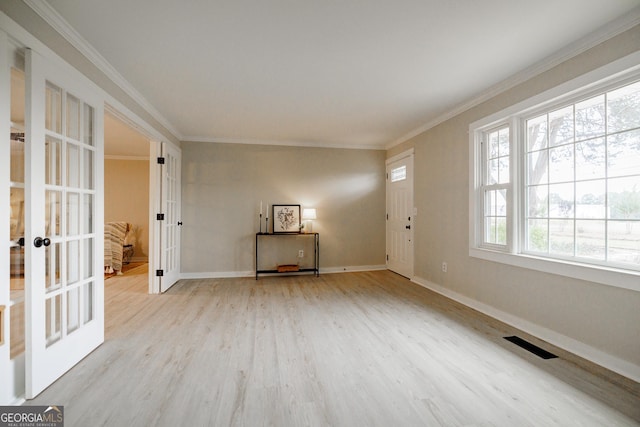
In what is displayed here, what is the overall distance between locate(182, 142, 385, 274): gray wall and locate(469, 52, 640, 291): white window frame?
2287mm

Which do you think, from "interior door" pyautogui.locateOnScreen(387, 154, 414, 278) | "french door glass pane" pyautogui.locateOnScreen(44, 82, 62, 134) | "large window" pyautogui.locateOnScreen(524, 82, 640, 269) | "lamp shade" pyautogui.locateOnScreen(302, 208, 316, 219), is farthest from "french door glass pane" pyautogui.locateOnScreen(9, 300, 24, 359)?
"interior door" pyautogui.locateOnScreen(387, 154, 414, 278)

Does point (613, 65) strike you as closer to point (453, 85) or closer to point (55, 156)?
point (453, 85)

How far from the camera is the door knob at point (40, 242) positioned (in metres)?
1.67

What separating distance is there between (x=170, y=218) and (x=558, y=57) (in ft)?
15.6

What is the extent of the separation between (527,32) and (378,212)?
12.0ft

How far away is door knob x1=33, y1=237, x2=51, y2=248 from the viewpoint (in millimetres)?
1667

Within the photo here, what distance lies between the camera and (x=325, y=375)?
193 centimetres

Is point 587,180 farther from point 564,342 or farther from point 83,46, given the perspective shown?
point 83,46

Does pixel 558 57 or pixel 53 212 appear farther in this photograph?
pixel 558 57

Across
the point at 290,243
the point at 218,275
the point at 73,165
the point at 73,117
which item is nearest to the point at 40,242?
the point at 73,165

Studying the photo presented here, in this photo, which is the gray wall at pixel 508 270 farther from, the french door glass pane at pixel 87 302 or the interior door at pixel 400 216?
the french door glass pane at pixel 87 302

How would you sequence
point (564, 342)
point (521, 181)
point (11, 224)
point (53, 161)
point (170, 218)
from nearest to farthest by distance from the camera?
point (11, 224) < point (53, 161) < point (564, 342) < point (521, 181) < point (170, 218)

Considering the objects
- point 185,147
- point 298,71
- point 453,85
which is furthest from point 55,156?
point 453,85

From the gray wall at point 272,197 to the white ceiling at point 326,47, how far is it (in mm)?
1388
